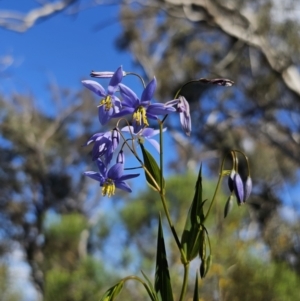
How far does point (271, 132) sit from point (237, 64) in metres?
1.17

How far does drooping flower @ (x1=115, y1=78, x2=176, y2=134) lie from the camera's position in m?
0.72

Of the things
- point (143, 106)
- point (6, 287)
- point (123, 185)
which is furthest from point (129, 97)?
point (6, 287)

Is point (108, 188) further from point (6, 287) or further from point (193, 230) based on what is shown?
point (6, 287)

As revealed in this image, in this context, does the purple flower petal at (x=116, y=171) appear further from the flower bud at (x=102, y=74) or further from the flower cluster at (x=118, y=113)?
the flower bud at (x=102, y=74)

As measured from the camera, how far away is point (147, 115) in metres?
0.73

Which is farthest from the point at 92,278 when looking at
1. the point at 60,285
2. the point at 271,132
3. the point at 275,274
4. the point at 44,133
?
the point at 44,133

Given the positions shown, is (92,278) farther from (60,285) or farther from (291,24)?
(291,24)

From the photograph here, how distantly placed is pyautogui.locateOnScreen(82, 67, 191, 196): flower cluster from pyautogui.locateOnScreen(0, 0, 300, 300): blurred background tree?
2.20 meters

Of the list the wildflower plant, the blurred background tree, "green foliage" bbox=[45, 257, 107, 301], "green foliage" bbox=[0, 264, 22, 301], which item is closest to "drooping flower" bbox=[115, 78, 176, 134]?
the wildflower plant

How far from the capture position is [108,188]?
2.49ft

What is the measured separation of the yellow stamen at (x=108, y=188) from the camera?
0.76 meters

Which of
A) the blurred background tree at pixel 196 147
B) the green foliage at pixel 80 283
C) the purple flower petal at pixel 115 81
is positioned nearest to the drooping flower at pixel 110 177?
the purple flower petal at pixel 115 81

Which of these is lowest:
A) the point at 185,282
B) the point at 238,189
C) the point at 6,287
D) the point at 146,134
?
the point at 185,282

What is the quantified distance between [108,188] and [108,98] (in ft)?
0.41
